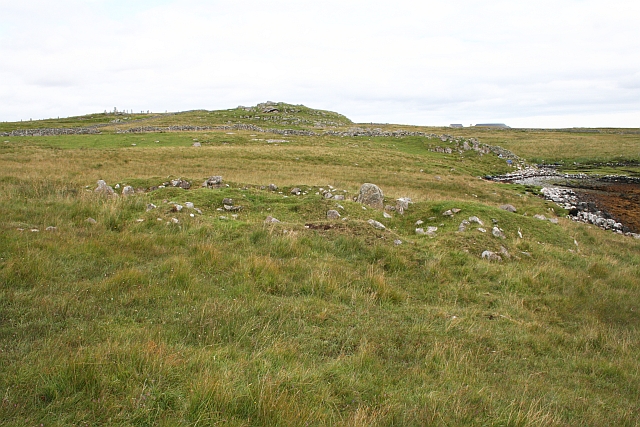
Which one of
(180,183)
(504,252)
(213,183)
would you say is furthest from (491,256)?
(180,183)

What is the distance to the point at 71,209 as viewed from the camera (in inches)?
433

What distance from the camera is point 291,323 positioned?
19.6 ft

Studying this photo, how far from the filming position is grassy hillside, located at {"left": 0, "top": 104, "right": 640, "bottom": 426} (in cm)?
379

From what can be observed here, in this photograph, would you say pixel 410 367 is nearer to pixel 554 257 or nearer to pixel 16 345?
→ pixel 16 345

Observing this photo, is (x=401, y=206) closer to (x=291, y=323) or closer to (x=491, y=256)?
(x=491, y=256)

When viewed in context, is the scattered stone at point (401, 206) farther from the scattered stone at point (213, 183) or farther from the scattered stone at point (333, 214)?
the scattered stone at point (213, 183)

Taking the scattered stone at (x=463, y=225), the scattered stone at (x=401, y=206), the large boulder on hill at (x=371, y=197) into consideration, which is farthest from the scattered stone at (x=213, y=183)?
the scattered stone at (x=463, y=225)

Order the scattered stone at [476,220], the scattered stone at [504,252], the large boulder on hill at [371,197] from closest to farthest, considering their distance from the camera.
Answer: the scattered stone at [504,252] < the scattered stone at [476,220] < the large boulder on hill at [371,197]

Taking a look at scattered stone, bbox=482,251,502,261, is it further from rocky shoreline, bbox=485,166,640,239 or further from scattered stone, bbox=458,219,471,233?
rocky shoreline, bbox=485,166,640,239

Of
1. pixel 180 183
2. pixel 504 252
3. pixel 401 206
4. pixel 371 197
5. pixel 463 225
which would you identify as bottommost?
pixel 504 252

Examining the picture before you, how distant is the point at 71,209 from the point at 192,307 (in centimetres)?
752

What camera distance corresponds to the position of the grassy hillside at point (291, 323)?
3.79 m

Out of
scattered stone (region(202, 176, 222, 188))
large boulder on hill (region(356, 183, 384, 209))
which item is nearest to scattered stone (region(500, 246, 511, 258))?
large boulder on hill (region(356, 183, 384, 209))

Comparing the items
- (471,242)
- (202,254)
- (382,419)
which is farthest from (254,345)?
(471,242)
